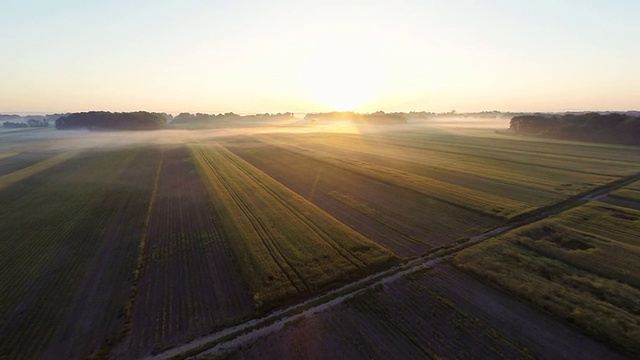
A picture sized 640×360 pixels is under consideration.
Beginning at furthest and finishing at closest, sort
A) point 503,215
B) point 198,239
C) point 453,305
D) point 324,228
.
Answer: point 503,215 → point 324,228 → point 198,239 → point 453,305

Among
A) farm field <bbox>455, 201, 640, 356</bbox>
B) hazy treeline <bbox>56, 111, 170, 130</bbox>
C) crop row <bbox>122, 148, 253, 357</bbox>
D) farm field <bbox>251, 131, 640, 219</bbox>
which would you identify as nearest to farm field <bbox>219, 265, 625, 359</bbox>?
farm field <bbox>455, 201, 640, 356</bbox>

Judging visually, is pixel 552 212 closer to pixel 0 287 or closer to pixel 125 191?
pixel 0 287

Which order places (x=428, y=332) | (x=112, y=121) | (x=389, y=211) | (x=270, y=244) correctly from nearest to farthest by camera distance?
(x=428, y=332) → (x=270, y=244) → (x=389, y=211) → (x=112, y=121)

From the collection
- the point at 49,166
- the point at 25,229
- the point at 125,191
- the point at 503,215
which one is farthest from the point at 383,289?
the point at 49,166

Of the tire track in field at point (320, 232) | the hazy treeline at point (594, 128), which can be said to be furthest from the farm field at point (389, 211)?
the hazy treeline at point (594, 128)

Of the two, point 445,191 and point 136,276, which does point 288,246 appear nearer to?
point 136,276

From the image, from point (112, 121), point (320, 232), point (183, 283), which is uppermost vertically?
point (112, 121)

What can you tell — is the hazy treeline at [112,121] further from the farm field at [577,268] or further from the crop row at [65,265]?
the farm field at [577,268]

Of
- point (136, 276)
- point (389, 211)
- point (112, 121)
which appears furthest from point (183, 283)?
point (112, 121)
